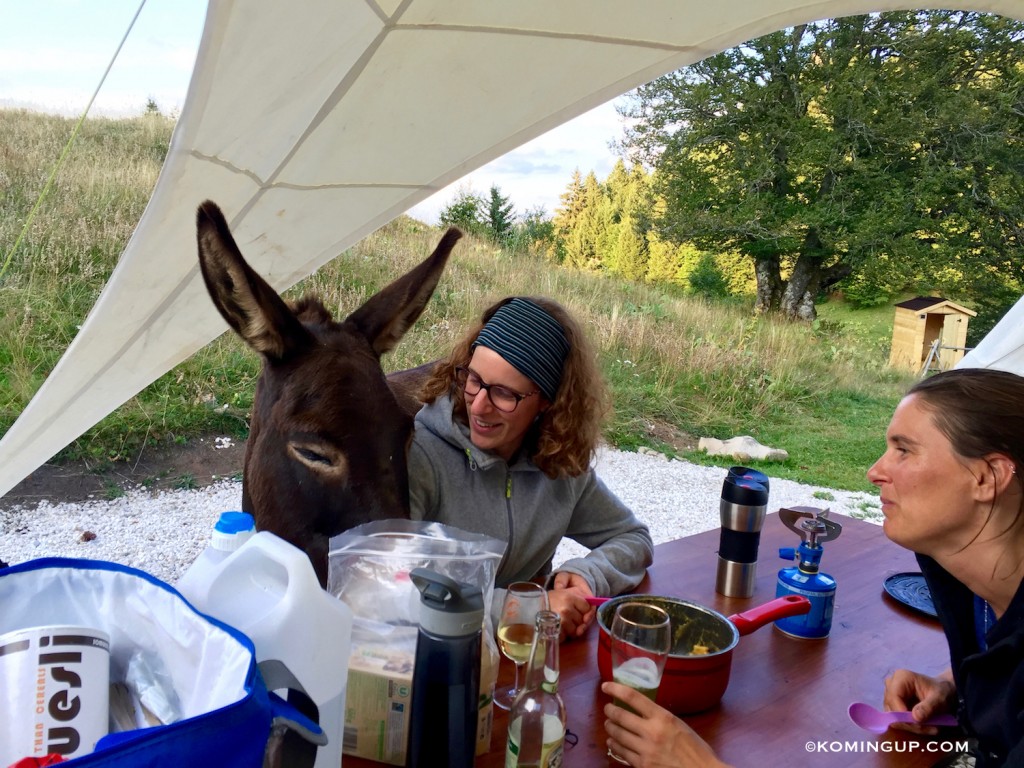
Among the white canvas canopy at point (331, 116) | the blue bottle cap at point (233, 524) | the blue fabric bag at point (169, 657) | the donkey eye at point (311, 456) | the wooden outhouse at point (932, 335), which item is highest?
the white canvas canopy at point (331, 116)

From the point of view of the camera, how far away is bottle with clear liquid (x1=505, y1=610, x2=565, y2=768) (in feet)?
3.71

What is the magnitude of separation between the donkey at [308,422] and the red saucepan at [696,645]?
26.6 inches

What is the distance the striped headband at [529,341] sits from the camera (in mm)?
2160

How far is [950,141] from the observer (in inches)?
763

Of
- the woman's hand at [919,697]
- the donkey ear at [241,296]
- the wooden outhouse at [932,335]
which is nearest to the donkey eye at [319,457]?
the donkey ear at [241,296]

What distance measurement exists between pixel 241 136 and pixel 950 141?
22.3m

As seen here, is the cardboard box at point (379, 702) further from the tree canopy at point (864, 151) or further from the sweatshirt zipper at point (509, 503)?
the tree canopy at point (864, 151)

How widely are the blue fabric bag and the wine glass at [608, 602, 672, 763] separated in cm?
66

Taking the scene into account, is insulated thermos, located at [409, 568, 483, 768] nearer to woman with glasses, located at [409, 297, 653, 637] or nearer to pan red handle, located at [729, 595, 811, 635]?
pan red handle, located at [729, 595, 811, 635]

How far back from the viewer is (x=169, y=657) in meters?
0.96

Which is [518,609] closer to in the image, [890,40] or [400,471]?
[400,471]

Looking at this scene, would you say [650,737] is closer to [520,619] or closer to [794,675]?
[520,619]
